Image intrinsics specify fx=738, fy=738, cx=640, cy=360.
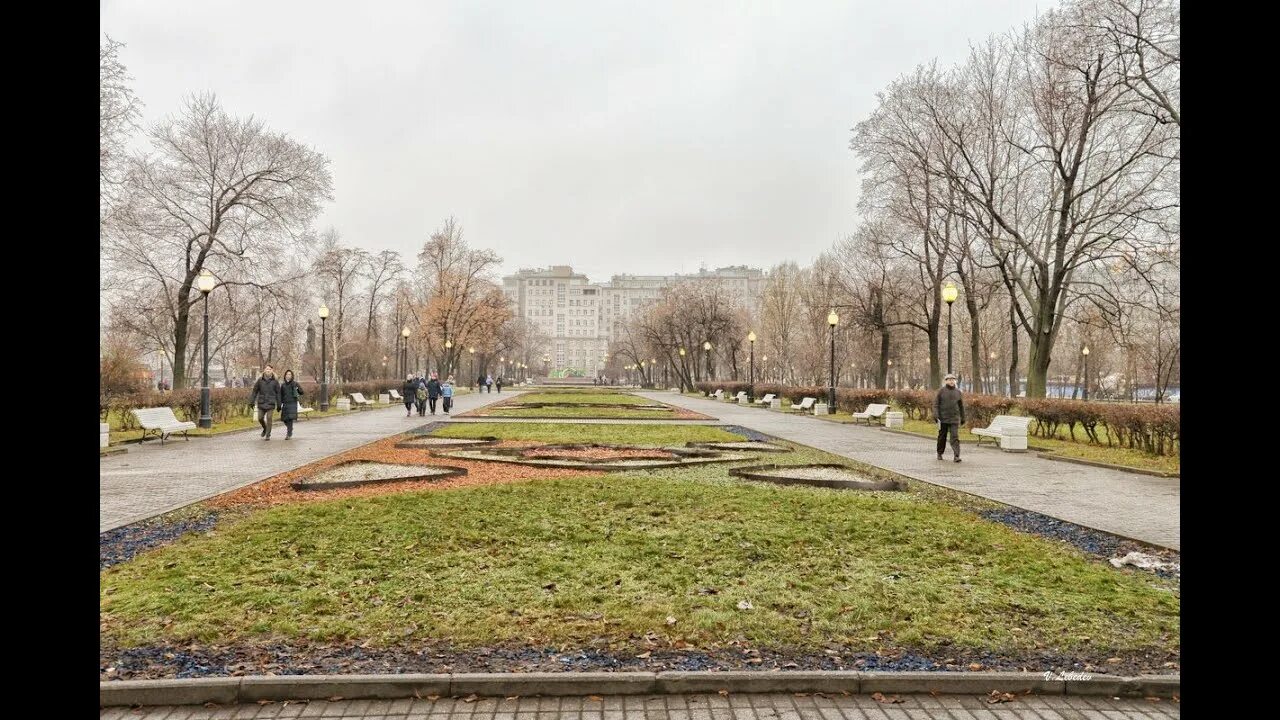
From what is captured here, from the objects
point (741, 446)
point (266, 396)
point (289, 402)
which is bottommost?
point (741, 446)

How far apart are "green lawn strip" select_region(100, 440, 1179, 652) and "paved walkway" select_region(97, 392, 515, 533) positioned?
205cm

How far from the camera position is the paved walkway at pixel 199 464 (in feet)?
32.0

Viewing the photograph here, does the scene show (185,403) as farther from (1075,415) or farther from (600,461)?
(1075,415)

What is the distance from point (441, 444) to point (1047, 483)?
42.7 feet

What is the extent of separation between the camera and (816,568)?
6.57 metres

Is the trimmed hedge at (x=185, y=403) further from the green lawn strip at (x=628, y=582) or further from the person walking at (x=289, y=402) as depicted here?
the green lawn strip at (x=628, y=582)

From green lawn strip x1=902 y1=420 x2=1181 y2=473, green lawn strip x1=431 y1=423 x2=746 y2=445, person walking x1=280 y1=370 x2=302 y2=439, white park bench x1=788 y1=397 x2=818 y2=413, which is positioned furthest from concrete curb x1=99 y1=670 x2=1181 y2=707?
white park bench x1=788 y1=397 x2=818 y2=413

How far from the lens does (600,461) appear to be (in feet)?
48.0

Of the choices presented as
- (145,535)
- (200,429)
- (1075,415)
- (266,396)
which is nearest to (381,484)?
(145,535)

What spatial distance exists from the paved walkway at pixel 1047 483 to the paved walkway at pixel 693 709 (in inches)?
111

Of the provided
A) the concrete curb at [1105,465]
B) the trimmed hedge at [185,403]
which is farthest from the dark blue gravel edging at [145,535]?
the concrete curb at [1105,465]
